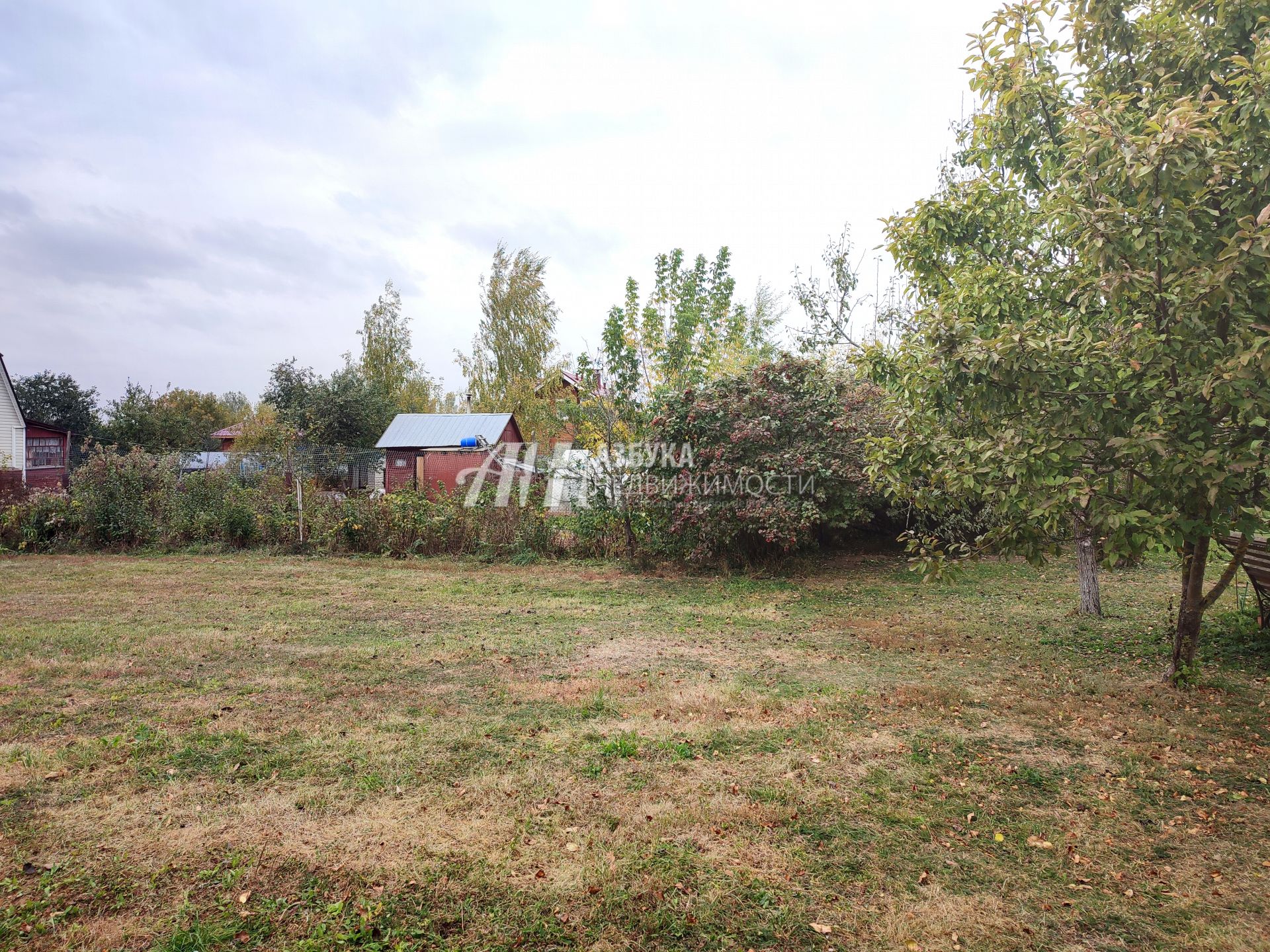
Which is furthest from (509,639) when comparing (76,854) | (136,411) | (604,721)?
(136,411)

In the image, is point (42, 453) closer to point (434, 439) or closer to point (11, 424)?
point (11, 424)

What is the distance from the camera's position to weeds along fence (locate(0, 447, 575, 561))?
12.2 metres

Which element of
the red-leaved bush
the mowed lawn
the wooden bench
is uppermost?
the red-leaved bush

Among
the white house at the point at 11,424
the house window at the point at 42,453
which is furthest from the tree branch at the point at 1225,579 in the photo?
the white house at the point at 11,424

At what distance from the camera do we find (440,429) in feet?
73.3

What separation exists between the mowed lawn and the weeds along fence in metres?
5.15

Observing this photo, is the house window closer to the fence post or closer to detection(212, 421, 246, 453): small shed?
detection(212, 421, 246, 453): small shed

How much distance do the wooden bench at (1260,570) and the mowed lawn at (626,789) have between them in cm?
26

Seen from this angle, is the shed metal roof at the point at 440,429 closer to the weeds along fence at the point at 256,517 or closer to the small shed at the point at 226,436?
the weeds along fence at the point at 256,517

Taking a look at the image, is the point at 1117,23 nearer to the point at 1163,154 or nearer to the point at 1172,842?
the point at 1163,154

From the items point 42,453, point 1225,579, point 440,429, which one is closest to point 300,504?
point 440,429

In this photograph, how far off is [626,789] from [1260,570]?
5.74m

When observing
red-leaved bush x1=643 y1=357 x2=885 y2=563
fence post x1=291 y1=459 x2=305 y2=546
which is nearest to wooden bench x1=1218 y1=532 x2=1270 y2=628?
red-leaved bush x1=643 y1=357 x2=885 y2=563

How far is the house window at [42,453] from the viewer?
2327cm
